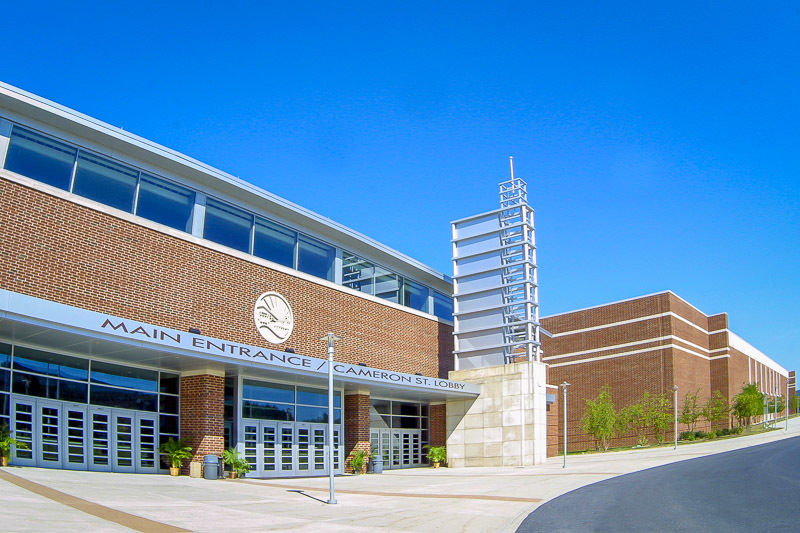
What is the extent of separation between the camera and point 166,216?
27.7 metres

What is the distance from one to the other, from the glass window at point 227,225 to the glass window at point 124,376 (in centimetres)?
588

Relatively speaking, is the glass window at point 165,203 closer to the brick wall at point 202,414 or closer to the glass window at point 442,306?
the brick wall at point 202,414

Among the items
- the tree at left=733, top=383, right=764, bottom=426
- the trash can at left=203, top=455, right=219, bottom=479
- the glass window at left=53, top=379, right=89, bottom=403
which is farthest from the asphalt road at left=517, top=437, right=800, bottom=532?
the tree at left=733, top=383, right=764, bottom=426

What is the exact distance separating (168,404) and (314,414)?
7.26 meters

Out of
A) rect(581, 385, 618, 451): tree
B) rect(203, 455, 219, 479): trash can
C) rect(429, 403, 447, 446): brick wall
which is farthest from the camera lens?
rect(581, 385, 618, 451): tree

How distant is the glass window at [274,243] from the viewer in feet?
104

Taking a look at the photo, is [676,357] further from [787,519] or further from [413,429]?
[787,519]

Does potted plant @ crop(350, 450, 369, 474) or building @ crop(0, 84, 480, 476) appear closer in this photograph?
building @ crop(0, 84, 480, 476)

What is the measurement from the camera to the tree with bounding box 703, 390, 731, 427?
198ft

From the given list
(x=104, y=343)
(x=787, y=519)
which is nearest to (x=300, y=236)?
(x=104, y=343)

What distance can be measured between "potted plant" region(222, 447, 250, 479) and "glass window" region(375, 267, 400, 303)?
45.2 feet

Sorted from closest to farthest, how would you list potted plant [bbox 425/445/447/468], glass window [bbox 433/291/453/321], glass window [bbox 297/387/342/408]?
glass window [bbox 297/387/342/408]
potted plant [bbox 425/445/447/468]
glass window [bbox 433/291/453/321]

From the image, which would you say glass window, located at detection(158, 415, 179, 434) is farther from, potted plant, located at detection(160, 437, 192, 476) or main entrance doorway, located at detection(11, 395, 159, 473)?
potted plant, located at detection(160, 437, 192, 476)

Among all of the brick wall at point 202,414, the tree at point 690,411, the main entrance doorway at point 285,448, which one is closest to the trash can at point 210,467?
the brick wall at point 202,414
